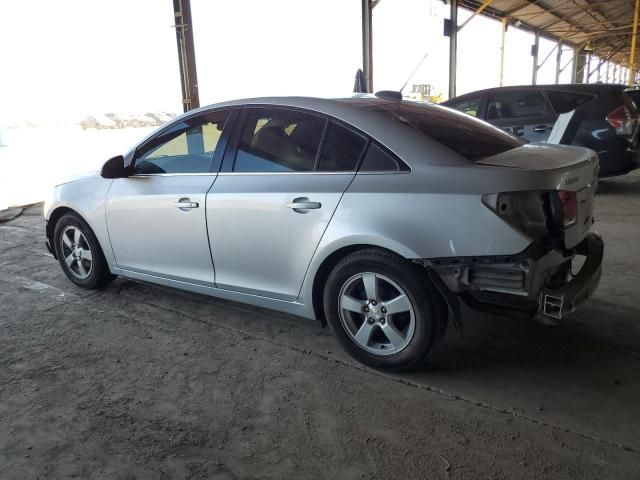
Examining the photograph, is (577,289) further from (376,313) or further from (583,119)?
(583,119)

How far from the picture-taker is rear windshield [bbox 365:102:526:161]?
2586mm

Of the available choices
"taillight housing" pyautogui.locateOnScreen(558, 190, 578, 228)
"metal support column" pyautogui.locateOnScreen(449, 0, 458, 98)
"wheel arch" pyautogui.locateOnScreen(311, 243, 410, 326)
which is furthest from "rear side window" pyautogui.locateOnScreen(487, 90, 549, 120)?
"metal support column" pyautogui.locateOnScreen(449, 0, 458, 98)

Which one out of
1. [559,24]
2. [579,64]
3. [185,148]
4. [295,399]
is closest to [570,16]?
[559,24]

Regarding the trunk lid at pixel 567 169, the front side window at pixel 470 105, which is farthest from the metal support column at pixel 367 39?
the trunk lid at pixel 567 169

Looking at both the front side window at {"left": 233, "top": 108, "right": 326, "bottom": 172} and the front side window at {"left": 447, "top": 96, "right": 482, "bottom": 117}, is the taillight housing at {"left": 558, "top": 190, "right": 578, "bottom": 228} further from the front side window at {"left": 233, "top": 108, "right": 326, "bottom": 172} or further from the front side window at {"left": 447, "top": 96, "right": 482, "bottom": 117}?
the front side window at {"left": 447, "top": 96, "right": 482, "bottom": 117}

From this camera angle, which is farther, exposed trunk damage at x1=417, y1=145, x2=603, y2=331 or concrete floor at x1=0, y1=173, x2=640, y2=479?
exposed trunk damage at x1=417, y1=145, x2=603, y2=331

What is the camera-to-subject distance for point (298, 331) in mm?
3225

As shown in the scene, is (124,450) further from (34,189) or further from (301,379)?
(34,189)

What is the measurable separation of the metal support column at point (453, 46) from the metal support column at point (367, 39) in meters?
4.49

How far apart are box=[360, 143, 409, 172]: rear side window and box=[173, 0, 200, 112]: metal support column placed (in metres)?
5.84

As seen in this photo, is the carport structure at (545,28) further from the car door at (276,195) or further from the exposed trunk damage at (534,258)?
the exposed trunk damage at (534,258)

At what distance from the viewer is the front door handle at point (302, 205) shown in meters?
2.66

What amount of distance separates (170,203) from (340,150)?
1.27m

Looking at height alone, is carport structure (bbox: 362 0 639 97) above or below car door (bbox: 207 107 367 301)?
above
